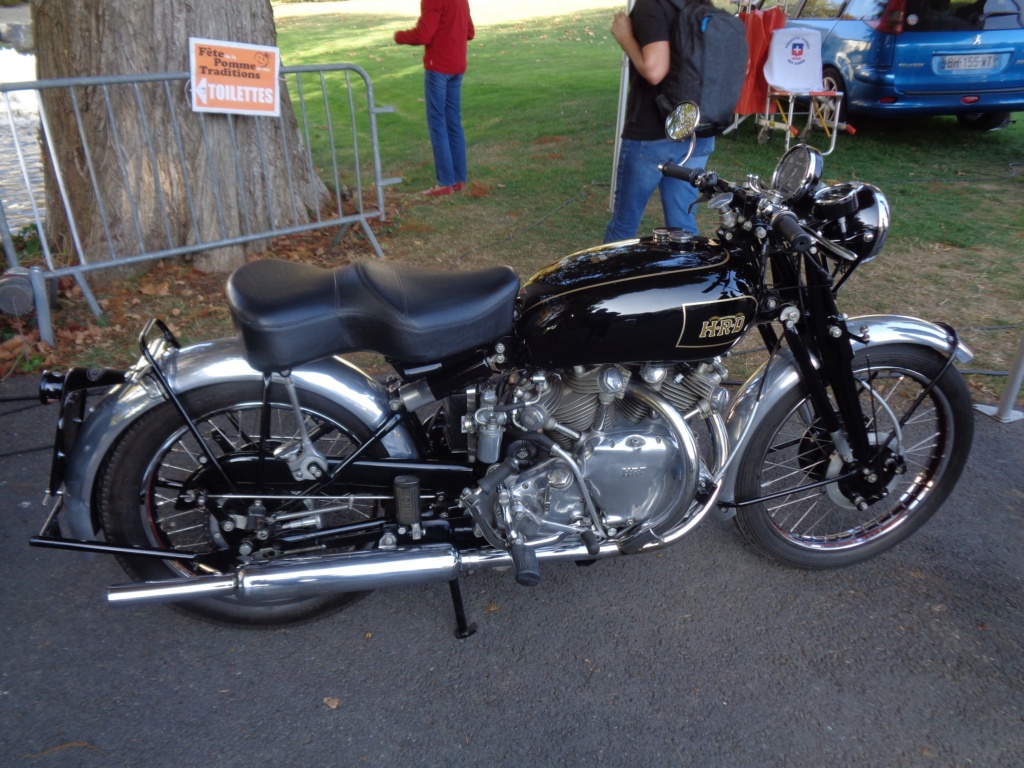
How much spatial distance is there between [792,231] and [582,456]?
0.87 meters

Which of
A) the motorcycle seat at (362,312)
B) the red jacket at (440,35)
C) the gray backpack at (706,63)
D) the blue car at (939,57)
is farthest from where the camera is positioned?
the blue car at (939,57)

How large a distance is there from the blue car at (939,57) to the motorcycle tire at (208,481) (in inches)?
294

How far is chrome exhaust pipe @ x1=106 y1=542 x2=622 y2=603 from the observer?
2.24 meters

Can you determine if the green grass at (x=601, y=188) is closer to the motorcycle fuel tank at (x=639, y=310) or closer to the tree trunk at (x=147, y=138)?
the tree trunk at (x=147, y=138)

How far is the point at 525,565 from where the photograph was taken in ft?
7.72

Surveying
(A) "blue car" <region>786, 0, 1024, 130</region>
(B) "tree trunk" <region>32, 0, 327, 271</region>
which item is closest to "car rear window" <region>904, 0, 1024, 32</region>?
(A) "blue car" <region>786, 0, 1024, 130</region>

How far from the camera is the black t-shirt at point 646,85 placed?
396 centimetres

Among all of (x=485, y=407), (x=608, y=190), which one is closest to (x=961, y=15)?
(x=608, y=190)

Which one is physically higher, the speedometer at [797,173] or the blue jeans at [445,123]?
the speedometer at [797,173]

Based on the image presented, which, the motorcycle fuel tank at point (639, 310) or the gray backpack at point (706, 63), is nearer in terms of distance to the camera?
the motorcycle fuel tank at point (639, 310)

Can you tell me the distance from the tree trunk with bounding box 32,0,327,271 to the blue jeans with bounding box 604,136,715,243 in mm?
2238

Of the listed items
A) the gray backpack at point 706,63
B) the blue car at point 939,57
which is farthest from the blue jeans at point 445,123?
the blue car at point 939,57

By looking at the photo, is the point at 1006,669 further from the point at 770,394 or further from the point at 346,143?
the point at 346,143

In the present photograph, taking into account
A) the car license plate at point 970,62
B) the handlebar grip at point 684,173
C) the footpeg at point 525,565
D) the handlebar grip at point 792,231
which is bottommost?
the footpeg at point 525,565
